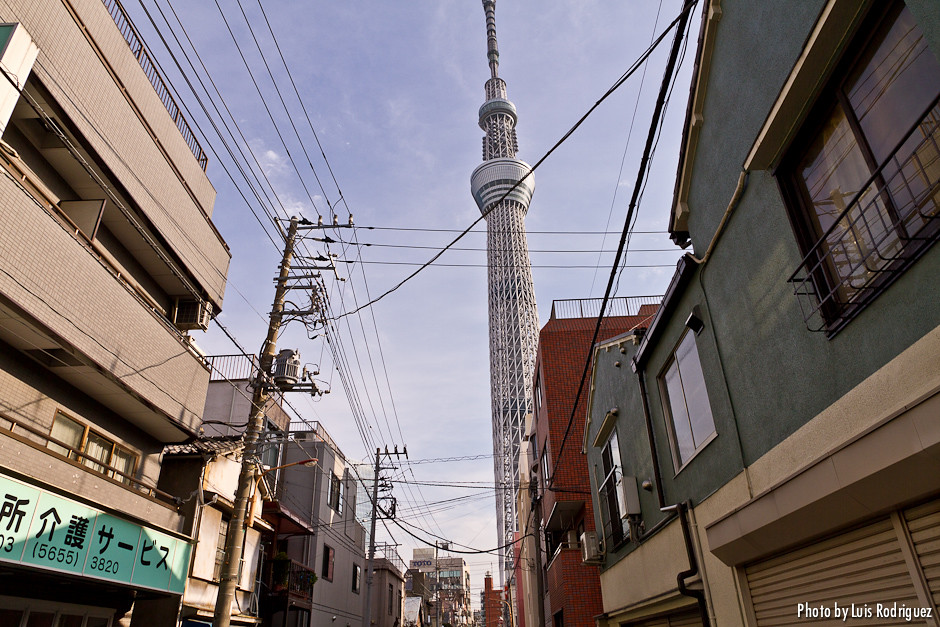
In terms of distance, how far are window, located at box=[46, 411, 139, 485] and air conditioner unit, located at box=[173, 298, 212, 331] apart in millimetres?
3477

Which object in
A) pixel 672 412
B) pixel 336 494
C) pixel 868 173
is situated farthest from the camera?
pixel 336 494

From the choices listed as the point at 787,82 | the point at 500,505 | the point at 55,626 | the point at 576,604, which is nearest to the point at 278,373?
the point at 55,626

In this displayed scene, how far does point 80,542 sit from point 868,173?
11.1 meters

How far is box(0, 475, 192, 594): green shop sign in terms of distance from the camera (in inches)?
306

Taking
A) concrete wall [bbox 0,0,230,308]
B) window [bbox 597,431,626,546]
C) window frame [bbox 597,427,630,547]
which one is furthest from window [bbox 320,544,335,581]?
window [bbox 597,431,626,546]

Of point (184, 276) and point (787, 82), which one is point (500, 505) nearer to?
point (184, 276)

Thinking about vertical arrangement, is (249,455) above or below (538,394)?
below

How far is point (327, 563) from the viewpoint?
25.4 m

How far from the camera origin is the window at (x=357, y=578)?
2981 centimetres

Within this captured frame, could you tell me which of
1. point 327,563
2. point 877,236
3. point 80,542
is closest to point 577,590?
point 327,563

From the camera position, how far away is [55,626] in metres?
10.0

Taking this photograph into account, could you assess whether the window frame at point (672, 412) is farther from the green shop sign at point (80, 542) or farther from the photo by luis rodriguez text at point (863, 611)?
the green shop sign at point (80, 542)

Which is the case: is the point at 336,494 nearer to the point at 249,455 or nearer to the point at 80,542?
the point at 249,455

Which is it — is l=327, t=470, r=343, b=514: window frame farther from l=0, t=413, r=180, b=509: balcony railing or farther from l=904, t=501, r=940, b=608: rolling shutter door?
l=904, t=501, r=940, b=608: rolling shutter door
